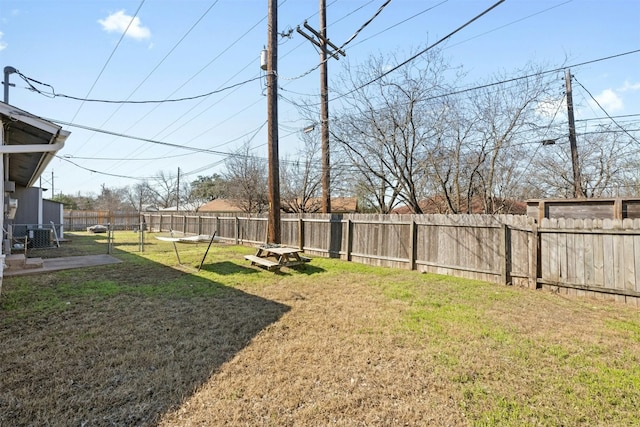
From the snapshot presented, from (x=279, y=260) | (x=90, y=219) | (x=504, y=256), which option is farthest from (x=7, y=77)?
(x=90, y=219)

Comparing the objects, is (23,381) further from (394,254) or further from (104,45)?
(104,45)

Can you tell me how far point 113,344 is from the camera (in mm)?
3182

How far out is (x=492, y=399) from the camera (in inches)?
90.2

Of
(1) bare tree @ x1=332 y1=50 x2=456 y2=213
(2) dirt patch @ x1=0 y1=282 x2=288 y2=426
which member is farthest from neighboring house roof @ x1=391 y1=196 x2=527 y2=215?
(2) dirt patch @ x1=0 y1=282 x2=288 y2=426

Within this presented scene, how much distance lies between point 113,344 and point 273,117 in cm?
699

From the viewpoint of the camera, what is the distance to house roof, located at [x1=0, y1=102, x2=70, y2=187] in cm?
439

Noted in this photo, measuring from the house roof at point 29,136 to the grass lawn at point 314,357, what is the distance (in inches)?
92.4

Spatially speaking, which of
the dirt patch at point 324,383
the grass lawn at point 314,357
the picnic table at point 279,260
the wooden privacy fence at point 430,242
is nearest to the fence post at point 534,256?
the wooden privacy fence at point 430,242

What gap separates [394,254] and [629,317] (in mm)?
4307

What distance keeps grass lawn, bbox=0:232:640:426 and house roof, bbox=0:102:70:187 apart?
235 centimetres

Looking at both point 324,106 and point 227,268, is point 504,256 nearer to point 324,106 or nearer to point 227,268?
point 227,268

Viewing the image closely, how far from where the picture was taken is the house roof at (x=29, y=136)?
439 cm

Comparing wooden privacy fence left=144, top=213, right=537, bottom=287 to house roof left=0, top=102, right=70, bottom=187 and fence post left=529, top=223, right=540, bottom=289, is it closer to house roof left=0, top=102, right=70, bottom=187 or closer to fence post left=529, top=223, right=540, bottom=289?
fence post left=529, top=223, right=540, bottom=289

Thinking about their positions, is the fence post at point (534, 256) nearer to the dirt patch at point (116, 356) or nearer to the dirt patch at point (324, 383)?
the dirt patch at point (324, 383)
